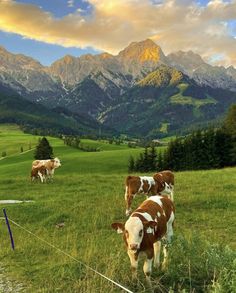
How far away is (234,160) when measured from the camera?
8456 centimetres

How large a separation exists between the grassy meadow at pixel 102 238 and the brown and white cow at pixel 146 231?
512 millimetres

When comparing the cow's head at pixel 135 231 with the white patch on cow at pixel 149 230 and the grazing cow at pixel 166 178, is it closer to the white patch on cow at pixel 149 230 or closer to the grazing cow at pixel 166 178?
the white patch on cow at pixel 149 230

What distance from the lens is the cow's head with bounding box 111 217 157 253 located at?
36.1 ft

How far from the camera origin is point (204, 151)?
88562 mm

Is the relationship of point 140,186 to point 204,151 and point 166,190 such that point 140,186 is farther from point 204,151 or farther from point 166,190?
point 204,151

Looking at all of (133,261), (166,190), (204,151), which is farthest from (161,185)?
(204,151)

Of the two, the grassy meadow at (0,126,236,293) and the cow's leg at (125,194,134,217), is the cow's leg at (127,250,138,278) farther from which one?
the cow's leg at (125,194,134,217)

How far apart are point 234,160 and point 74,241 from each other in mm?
71388

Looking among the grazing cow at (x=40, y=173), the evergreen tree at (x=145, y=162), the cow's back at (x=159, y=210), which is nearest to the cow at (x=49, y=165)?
the grazing cow at (x=40, y=173)

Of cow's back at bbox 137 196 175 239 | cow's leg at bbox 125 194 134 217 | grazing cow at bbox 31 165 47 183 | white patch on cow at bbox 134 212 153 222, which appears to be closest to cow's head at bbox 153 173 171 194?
cow's leg at bbox 125 194 134 217

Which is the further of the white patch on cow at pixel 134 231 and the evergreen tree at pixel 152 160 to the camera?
the evergreen tree at pixel 152 160

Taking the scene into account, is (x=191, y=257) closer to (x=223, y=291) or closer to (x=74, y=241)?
(x=223, y=291)

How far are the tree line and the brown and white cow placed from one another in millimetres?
74612

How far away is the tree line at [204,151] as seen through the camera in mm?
86688
